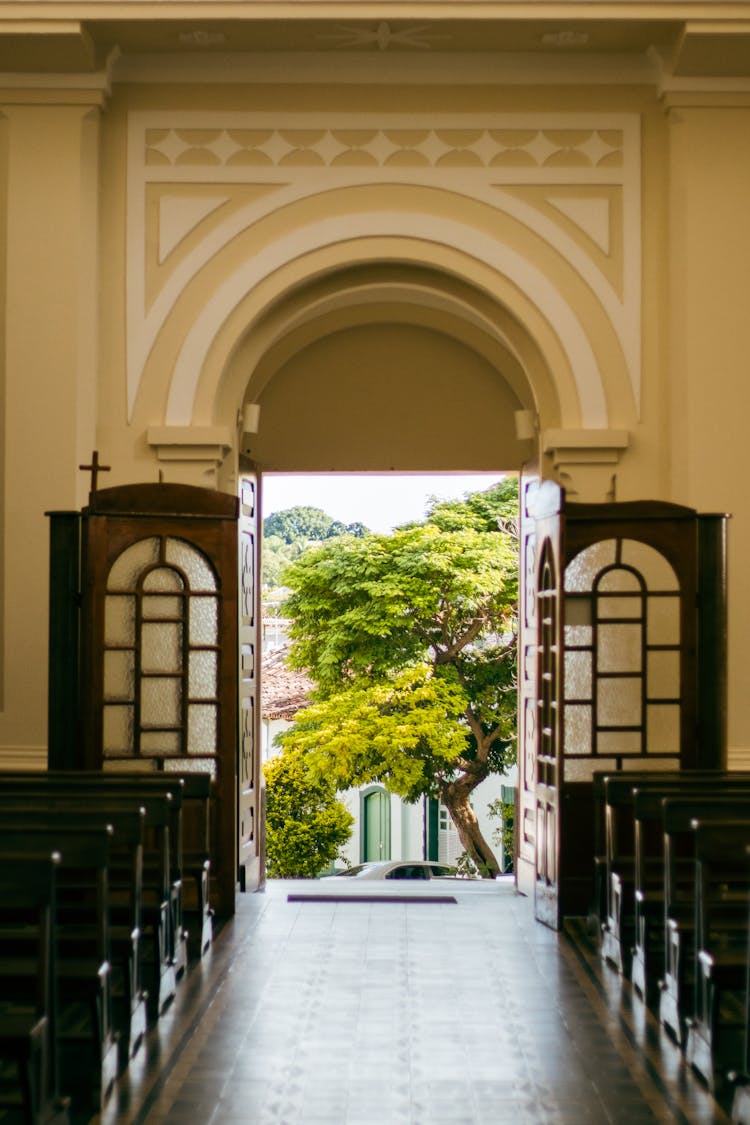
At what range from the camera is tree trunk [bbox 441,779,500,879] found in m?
18.9

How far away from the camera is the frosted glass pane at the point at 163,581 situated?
7992 mm

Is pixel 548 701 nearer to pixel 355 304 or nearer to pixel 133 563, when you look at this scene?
pixel 133 563

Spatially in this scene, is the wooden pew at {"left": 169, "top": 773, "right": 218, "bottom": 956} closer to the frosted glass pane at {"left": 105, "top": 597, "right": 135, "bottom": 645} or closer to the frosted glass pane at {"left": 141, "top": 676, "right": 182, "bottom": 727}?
the frosted glass pane at {"left": 141, "top": 676, "right": 182, "bottom": 727}

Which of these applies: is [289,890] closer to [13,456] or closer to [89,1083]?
[13,456]

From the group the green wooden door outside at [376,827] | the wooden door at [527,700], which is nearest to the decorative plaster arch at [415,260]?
the wooden door at [527,700]

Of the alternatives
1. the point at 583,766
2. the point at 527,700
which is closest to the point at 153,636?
the point at 583,766

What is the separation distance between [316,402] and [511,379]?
4.96ft

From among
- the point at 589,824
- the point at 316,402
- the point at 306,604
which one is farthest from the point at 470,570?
the point at 589,824

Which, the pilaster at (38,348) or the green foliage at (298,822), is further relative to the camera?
→ the green foliage at (298,822)

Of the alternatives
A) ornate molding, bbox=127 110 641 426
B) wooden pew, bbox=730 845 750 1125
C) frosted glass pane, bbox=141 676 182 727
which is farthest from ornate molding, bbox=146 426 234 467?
wooden pew, bbox=730 845 750 1125

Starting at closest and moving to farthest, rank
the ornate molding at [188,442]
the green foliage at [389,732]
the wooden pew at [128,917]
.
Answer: the wooden pew at [128,917] → the ornate molding at [188,442] → the green foliage at [389,732]

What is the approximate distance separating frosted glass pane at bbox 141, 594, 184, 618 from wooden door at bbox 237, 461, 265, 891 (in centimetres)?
121

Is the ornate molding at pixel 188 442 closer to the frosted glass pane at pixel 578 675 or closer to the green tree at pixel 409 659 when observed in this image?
the frosted glass pane at pixel 578 675

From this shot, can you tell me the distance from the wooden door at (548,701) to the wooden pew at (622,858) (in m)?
0.53
